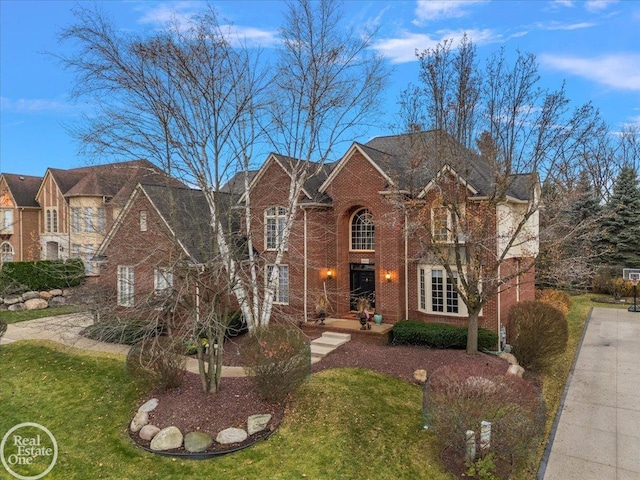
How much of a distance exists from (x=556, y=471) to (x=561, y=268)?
6278mm

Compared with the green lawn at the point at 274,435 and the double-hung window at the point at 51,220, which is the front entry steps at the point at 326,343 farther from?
the double-hung window at the point at 51,220

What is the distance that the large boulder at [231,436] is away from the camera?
27.6 feet

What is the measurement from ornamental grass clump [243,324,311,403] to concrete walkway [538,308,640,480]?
5368mm

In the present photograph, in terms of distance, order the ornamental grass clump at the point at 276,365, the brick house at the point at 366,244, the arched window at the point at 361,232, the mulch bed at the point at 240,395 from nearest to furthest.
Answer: the mulch bed at the point at 240,395 < the ornamental grass clump at the point at 276,365 < the brick house at the point at 366,244 < the arched window at the point at 361,232

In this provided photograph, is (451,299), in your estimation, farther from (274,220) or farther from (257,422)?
(257,422)

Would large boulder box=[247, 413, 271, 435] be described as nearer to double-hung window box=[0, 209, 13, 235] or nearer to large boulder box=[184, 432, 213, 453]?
large boulder box=[184, 432, 213, 453]

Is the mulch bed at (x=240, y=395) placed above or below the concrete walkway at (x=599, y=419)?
above

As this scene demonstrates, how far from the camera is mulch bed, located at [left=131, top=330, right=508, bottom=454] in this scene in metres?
8.93

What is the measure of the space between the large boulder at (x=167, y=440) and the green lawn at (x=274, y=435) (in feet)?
0.69

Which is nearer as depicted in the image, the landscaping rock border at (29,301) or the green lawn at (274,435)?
the green lawn at (274,435)

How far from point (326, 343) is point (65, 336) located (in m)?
10.9

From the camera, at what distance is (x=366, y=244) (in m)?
18.6

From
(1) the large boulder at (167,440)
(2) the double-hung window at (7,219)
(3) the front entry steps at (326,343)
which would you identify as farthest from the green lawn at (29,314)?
(2) the double-hung window at (7,219)

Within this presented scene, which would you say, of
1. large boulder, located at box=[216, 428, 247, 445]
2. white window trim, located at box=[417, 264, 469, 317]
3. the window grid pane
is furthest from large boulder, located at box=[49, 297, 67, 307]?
the window grid pane
